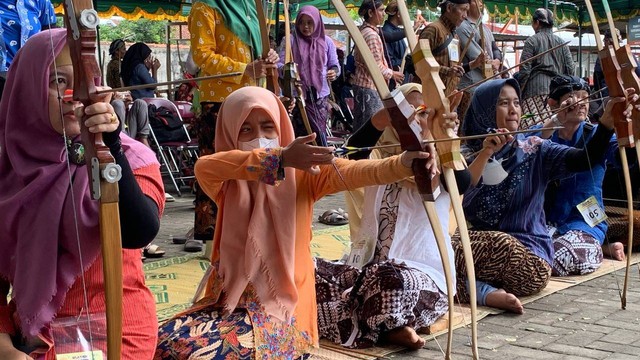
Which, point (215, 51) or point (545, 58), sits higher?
point (215, 51)

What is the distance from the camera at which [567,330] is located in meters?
3.79

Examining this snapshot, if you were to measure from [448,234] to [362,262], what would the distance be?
38 cm

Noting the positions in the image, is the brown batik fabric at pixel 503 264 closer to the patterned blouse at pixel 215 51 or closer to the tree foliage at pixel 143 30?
the patterned blouse at pixel 215 51

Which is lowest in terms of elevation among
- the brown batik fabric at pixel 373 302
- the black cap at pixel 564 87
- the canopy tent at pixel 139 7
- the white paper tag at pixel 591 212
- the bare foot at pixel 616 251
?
the bare foot at pixel 616 251

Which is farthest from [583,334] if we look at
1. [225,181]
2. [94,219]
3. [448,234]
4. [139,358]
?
[94,219]

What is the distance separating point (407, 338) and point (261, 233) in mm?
791

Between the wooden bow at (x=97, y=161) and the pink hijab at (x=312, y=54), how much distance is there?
485 centimetres

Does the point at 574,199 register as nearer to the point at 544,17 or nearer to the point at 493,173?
the point at 493,173

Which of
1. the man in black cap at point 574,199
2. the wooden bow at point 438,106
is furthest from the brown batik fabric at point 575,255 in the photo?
the wooden bow at point 438,106

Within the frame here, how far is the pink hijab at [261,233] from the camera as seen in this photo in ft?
9.93

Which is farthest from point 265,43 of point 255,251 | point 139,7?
point 139,7

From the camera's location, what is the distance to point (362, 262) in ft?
12.4

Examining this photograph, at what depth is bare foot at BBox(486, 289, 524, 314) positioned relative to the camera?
4.03m

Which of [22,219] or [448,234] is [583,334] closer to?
[448,234]
